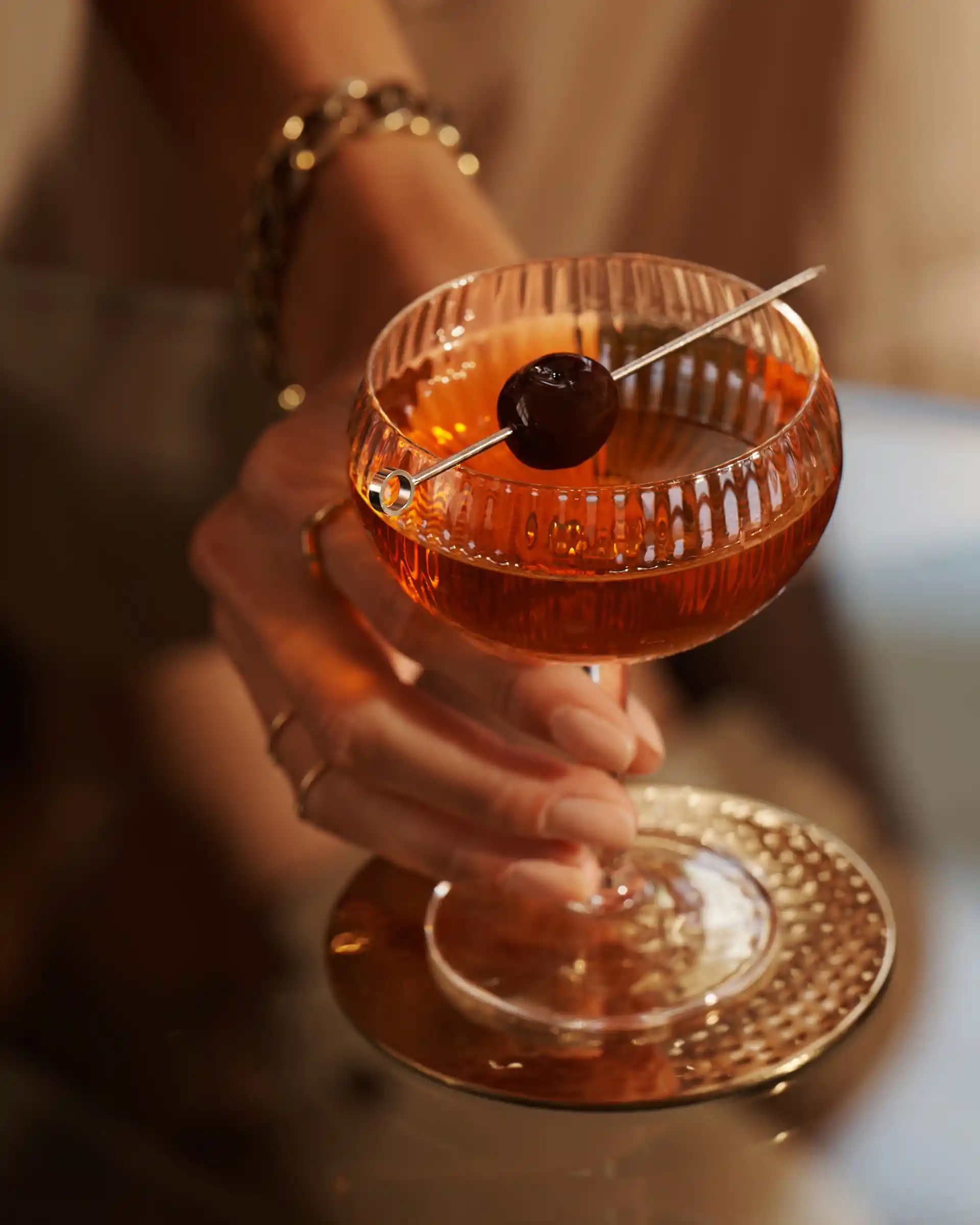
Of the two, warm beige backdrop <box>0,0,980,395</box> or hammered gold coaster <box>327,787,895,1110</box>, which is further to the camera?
warm beige backdrop <box>0,0,980,395</box>

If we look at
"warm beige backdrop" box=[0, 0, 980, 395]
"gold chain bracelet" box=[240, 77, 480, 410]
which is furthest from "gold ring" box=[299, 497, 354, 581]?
"warm beige backdrop" box=[0, 0, 980, 395]

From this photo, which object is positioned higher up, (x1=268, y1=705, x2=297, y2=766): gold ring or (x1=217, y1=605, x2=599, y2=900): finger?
(x1=268, y1=705, x2=297, y2=766): gold ring

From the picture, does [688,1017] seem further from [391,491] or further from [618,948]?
[391,491]

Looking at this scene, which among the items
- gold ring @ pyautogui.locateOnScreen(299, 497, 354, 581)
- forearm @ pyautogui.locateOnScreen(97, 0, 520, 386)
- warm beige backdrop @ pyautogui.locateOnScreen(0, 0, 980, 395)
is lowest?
warm beige backdrop @ pyautogui.locateOnScreen(0, 0, 980, 395)

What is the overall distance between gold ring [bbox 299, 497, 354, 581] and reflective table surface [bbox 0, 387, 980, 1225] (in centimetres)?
15

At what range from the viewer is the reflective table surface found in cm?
56

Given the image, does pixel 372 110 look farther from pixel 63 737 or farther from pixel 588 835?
pixel 588 835

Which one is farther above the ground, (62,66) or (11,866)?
(62,66)

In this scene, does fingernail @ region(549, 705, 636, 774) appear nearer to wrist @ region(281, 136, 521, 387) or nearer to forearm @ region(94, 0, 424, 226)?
wrist @ region(281, 136, 521, 387)

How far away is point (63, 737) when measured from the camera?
83 cm

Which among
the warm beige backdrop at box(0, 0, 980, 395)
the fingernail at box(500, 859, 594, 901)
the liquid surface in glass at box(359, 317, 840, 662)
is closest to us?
the liquid surface in glass at box(359, 317, 840, 662)

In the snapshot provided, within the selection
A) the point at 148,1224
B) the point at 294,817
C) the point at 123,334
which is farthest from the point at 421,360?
the point at 123,334

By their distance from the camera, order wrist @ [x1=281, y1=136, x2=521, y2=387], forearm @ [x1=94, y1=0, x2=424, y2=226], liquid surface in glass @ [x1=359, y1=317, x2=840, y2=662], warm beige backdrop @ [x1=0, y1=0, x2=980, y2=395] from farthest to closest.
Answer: warm beige backdrop @ [x1=0, y1=0, x2=980, y2=395] < forearm @ [x1=94, y1=0, x2=424, y2=226] < wrist @ [x1=281, y1=136, x2=521, y2=387] < liquid surface in glass @ [x1=359, y1=317, x2=840, y2=662]

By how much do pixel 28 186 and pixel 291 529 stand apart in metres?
0.83
